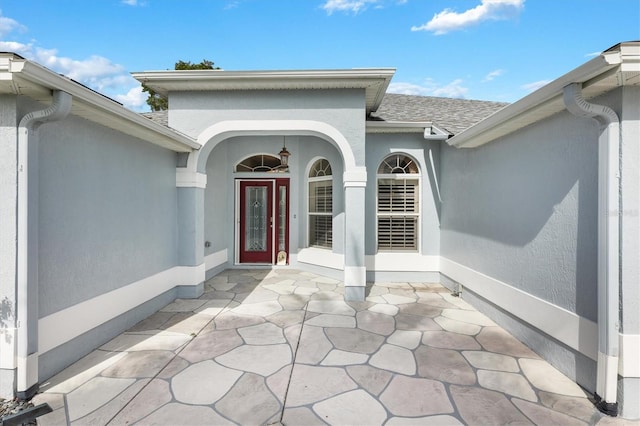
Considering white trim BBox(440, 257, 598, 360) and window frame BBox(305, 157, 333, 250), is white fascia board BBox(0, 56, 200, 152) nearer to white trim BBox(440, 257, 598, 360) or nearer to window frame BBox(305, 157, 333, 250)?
window frame BBox(305, 157, 333, 250)

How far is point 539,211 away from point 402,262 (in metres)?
3.38

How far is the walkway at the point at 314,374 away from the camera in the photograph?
2.40 m

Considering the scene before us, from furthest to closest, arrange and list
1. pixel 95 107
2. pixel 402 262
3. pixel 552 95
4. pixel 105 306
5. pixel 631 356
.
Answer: pixel 402 262 < pixel 105 306 < pixel 95 107 < pixel 552 95 < pixel 631 356

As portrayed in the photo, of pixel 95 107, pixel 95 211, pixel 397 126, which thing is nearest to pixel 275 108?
pixel 397 126

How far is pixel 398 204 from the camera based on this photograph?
6645mm

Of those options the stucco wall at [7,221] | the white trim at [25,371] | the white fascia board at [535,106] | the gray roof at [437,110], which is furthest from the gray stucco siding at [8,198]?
the gray roof at [437,110]

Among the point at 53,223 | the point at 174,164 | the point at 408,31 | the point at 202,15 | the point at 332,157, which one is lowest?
the point at 53,223

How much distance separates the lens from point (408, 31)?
21.0 ft

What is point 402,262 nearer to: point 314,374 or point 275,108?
point 314,374

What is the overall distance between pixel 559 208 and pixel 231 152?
6944mm

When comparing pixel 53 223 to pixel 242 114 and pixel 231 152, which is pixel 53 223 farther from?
pixel 231 152

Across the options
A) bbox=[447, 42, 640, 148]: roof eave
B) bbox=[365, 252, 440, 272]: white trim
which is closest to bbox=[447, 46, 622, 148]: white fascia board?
bbox=[447, 42, 640, 148]: roof eave

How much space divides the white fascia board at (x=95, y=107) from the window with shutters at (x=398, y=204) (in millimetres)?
4158

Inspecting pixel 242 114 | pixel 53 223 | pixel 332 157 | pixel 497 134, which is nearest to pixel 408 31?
pixel 332 157
